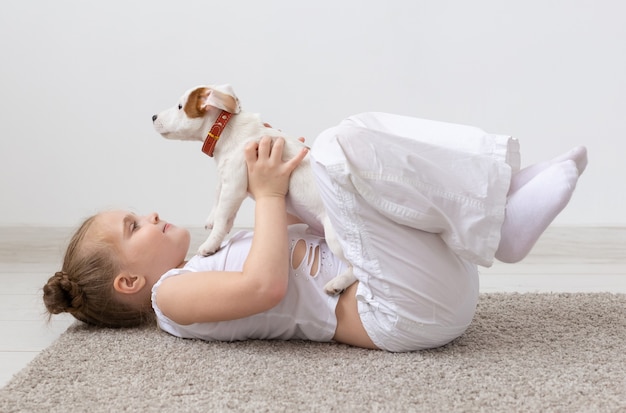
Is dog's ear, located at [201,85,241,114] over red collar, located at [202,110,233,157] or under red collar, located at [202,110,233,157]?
over

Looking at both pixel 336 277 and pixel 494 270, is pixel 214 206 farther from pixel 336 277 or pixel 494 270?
pixel 494 270

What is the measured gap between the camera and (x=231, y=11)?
86.1 inches

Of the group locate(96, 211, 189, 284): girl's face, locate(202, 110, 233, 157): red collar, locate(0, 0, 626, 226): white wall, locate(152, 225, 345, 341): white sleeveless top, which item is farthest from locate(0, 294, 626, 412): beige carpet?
locate(0, 0, 626, 226): white wall

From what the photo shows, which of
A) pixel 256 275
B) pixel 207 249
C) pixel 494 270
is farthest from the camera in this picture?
pixel 494 270

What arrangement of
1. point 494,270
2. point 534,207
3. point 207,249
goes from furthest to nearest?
point 494,270 < point 207,249 < point 534,207

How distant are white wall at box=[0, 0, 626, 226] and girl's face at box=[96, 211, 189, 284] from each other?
78 cm

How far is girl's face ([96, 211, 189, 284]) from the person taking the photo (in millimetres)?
1444

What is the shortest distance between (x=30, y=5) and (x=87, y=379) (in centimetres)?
139

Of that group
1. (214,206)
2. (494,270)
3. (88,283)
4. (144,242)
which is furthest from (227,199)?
(494,270)

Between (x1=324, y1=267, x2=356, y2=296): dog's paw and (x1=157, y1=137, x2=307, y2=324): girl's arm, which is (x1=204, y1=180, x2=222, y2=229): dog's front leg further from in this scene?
(x1=324, y1=267, x2=356, y2=296): dog's paw

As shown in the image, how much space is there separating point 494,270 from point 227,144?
3.47 feet

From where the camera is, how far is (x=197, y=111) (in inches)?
53.8

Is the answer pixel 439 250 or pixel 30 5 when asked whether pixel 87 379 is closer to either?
pixel 439 250

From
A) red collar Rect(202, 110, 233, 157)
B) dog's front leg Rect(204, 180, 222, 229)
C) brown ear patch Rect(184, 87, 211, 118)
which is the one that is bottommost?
dog's front leg Rect(204, 180, 222, 229)
